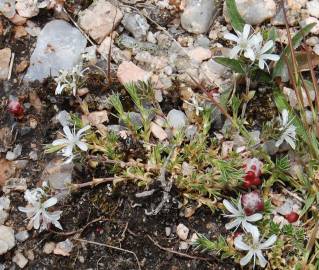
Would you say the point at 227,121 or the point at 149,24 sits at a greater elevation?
the point at 149,24

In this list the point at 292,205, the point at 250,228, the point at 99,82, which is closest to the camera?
the point at 250,228

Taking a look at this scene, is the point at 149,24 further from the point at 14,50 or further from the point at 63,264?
the point at 63,264

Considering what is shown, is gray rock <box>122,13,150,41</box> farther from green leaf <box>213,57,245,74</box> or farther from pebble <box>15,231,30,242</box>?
pebble <box>15,231,30,242</box>

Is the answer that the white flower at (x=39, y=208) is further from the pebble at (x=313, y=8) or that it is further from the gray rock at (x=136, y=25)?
the pebble at (x=313, y=8)

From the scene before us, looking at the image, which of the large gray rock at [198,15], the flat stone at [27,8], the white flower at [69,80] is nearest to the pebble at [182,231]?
the white flower at [69,80]

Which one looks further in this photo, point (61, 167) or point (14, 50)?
point (14, 50)

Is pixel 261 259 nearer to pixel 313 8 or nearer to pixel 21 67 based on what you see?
pixel 313 8

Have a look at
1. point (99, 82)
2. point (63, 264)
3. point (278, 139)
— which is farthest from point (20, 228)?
point (278, 139)
